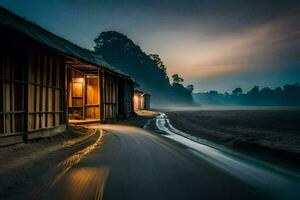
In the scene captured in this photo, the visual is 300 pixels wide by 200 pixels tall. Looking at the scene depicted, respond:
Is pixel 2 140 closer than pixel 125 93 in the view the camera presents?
Yes

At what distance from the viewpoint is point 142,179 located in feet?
18.8

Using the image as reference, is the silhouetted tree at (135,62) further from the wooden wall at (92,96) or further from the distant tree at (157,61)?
the wooden wall at (92,96)

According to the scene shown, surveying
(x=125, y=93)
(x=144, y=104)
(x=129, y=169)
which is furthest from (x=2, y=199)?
(x=144, y=104)

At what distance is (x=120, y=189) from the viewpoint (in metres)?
5.00

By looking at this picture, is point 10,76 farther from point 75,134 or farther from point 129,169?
point 129,169

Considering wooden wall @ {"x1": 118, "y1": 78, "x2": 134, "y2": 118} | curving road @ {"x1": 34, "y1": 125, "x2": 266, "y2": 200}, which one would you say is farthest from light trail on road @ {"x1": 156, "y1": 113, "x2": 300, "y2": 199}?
wooden wall @ {"x1": 118, "y1": 78, "x2": 134, "y2": 118}

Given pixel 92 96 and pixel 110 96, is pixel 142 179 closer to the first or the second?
pixel 92 96

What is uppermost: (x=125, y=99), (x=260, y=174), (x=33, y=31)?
(x=33, y=31)

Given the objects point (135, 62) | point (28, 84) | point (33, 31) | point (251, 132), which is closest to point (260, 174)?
point (28, 84)

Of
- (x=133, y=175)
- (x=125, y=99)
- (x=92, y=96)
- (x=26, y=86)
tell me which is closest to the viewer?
(x=133, y=175)

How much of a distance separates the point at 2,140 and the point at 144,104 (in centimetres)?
5518

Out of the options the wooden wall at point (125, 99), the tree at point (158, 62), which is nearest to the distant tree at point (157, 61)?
the tree at point (158, 62)

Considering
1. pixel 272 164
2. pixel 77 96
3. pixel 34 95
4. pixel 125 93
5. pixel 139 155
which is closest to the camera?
pixel 272 164

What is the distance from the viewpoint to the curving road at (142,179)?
4.79m
